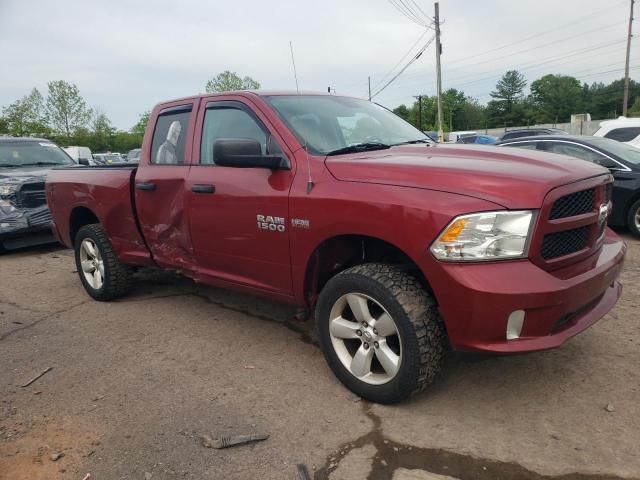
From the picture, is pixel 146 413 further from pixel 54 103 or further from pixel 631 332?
pixel 54 103

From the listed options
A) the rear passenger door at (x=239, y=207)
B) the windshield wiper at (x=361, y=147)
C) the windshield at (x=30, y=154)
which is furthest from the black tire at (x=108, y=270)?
the windshield at (x=30, y=154)

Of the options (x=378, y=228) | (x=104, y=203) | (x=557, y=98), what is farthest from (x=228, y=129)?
(x=557, y=98)

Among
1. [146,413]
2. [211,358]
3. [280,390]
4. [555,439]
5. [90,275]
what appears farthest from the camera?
[90,275]

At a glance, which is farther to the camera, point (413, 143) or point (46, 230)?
point (46, 230)

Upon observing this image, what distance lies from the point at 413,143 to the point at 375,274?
1.35 meters

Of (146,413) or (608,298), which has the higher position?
(608,298)

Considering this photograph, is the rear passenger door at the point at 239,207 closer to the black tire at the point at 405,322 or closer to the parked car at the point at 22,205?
the black tire at the point at 405,322

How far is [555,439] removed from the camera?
256 cm

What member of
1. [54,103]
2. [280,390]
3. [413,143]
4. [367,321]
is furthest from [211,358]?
[54,103]

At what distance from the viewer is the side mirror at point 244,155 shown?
318 cm

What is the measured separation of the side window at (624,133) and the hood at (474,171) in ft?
31.2

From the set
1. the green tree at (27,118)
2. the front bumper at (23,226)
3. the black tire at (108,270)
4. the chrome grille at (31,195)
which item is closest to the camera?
the black tire at (108,270)

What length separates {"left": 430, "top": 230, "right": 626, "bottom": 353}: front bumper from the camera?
2.41 metres

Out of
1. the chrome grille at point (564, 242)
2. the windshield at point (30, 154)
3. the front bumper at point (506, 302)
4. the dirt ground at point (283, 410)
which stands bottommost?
the dirt ground at point (283, 410)
